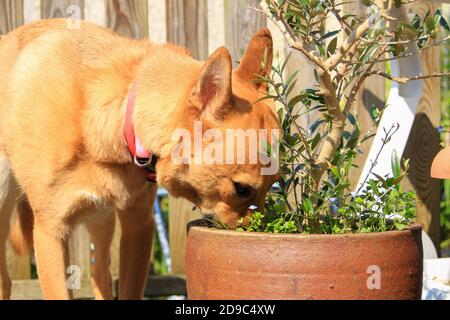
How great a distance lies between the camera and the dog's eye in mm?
2727

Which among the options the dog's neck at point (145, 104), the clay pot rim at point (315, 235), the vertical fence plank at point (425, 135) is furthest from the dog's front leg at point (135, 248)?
the vertical fence plank at point (425, 135)

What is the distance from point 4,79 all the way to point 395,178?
6.05 feet

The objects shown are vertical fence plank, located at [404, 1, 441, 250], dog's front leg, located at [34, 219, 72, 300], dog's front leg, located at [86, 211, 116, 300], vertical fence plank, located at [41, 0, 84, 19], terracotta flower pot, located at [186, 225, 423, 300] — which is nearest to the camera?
terracotta flower pot, located at [186, 225, 423, 300]

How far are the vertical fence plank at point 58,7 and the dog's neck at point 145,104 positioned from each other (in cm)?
116

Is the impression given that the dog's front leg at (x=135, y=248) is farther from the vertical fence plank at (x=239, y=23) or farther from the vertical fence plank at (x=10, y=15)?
the vertical fence plank at (x=10, y=15)

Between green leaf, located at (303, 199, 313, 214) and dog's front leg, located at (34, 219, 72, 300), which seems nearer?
green leaf, located at (303, 199, 313, 214)

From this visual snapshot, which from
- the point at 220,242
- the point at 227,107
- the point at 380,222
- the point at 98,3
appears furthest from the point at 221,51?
the point at 98,3

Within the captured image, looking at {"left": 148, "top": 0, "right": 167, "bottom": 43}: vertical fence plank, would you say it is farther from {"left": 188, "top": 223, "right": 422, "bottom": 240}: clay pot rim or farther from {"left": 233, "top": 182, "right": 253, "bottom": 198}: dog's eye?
{"left": 188, "top": 223, "right": 422, "bottom": 240}: clay pot rim

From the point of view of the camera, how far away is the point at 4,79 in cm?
334

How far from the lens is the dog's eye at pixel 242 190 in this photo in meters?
2.73

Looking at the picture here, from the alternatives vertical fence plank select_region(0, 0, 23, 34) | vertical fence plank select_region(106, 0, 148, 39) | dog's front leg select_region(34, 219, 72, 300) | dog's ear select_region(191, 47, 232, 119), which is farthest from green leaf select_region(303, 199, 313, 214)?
vertical fence plank select_region(0, 0, 23, 34)

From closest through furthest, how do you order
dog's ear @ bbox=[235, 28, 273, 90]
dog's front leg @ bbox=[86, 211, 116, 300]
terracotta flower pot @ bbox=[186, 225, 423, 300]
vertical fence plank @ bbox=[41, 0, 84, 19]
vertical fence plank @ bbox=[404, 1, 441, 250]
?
1. terracotta flower pot @ bbox=[186, 225, 423, 300]
2. dog's ear @ bbox=[235, 28, 273, 90]
3. dog's front leg @ bbox=[86, 211, 116, 300]
4. vertical fence plank @ bbox=[41, 0, 84, 19]
5. vertical fence plank @ bbox=[404, 1, 441, 250]

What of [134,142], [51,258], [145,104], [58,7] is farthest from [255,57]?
[58,7]

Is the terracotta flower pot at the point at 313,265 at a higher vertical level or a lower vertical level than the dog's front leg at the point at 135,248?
higher
